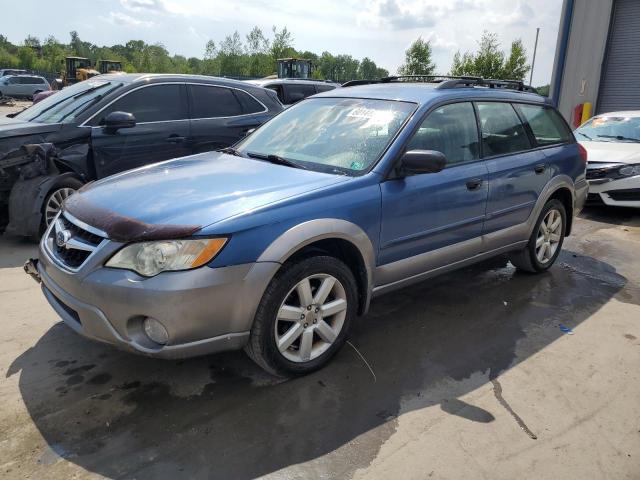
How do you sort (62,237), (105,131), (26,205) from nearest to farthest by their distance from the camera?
(62,237)
(26,205)
(105,131)

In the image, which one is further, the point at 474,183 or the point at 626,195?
the point at 626,195

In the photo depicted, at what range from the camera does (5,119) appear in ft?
20.1

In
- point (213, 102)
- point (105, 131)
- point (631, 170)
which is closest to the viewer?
point (105, 131)

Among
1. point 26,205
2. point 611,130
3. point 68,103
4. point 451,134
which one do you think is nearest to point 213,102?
point 68,103

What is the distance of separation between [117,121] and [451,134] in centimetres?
359

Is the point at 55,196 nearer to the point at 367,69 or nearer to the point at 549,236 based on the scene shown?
the point at 549,236

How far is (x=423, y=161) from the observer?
331 cm

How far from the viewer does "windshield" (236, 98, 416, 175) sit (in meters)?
3.50

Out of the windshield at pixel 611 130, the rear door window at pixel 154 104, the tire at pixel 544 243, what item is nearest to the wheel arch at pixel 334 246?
the tire at pixel 544 243

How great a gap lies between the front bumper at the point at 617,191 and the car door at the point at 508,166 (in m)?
3.64

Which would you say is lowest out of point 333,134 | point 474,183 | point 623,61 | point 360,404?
point 360,404

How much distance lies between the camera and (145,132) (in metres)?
6.05

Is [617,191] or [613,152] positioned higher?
[613,152]

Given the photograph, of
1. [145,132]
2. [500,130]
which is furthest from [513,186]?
[145,132]
